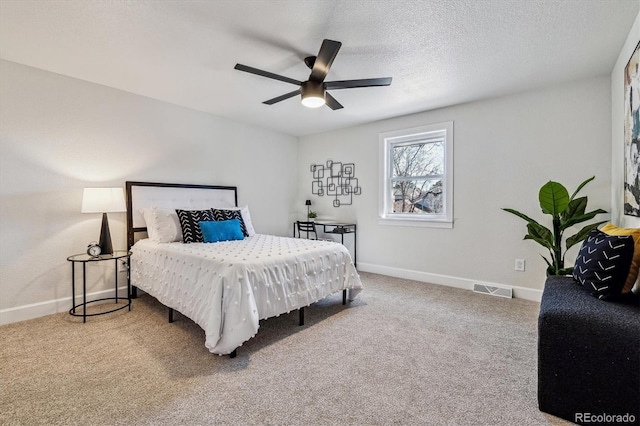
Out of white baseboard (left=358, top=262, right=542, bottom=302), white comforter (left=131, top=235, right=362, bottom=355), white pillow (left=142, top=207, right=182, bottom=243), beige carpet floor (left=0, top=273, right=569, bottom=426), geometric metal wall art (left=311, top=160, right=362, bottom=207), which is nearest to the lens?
beige carpet floor (left=0, top=273, right=569, bottom=426)

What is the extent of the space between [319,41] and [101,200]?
8.16 ft

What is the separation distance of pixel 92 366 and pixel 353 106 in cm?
363

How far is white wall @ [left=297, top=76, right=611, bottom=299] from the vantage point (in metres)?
3.08

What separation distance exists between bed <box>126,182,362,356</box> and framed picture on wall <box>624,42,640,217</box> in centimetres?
227

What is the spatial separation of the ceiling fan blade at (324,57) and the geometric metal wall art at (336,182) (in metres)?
2.61

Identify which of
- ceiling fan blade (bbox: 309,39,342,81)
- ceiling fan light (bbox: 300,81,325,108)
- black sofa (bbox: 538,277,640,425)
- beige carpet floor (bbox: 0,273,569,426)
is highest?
ceiling fan blade (bbox: 309,39,342,81)

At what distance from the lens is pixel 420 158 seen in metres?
4.40

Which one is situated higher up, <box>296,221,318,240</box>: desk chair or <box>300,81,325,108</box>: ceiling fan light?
<box>300,81,325,108</box>: ceiling fan light

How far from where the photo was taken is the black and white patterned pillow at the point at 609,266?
1.62 meters

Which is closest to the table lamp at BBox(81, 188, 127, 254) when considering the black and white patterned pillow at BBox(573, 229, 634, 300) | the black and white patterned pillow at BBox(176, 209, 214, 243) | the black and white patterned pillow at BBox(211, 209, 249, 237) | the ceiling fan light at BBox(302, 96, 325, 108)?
the black and white patterned pillow at BBox(176, 209, 214, 243)

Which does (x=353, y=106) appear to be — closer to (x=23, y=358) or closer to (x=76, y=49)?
(x=76, y=49)

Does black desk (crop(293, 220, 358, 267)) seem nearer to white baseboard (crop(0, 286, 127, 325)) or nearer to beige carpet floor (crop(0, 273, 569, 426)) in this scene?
beige carpet floor (crop(0, 273, 569, 426))

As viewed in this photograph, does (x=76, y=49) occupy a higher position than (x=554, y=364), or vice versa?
(x=76, y=49)

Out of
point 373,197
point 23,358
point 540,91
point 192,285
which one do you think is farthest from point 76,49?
point 540,91
